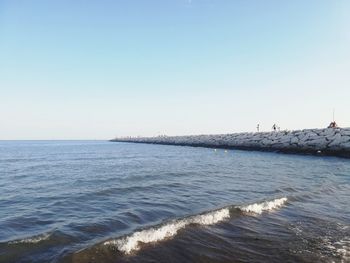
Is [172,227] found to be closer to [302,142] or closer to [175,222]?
[175,222]

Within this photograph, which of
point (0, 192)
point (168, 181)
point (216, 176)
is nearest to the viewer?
point (0, 192)

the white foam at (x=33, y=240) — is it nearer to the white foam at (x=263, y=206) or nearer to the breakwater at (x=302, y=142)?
the white foam at (x=263, y=206)

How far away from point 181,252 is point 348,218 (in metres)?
5.19

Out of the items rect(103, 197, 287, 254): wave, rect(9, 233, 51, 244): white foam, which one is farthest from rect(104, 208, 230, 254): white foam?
rect(9, 233, 51, 244): white foam

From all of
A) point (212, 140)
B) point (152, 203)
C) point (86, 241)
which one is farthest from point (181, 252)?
point (212, 140)

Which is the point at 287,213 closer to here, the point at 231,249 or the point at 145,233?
the point at 231,249

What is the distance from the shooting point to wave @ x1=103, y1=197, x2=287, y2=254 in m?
6.55

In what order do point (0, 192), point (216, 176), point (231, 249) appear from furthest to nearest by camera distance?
point (216, 176) → point (0, 192) → point (231, 249)

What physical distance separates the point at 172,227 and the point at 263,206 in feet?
11.9

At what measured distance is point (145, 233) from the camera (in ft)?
23.6

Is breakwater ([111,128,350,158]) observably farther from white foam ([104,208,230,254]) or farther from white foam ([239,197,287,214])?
white foam ([104,208,230,254])

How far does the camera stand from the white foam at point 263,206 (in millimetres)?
9586

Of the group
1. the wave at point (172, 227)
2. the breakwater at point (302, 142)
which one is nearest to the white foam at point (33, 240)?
the wave at point (172, 227)

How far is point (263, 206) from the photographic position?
395 inches
